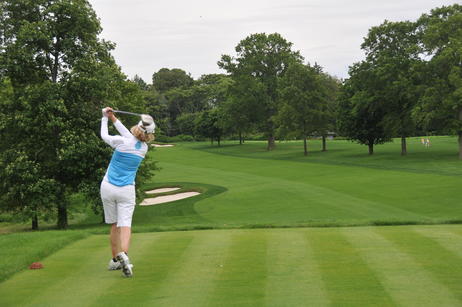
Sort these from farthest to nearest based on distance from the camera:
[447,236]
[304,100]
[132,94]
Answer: [304,100] → [132,94] → [447,236]

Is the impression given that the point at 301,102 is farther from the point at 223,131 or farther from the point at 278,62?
the point at 223,131

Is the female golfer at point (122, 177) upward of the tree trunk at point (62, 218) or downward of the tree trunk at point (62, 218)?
upward

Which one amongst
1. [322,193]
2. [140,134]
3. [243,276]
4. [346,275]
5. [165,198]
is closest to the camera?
[346,275]

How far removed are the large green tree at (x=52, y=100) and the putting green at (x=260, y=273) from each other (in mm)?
11255

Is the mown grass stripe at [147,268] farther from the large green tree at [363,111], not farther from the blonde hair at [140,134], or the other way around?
the large green tree at [363,111]

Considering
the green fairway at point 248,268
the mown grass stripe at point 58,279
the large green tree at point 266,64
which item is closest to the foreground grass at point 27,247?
the green fairway at point 248,268

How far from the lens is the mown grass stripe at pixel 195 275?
5.98 metres

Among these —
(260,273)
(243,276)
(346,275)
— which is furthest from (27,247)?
(346,275)

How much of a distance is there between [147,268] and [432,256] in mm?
4059

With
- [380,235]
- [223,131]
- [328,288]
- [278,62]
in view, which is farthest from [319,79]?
[328,288]

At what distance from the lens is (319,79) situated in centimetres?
5891

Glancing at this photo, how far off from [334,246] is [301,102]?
5035 centimetres

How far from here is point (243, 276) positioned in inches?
275

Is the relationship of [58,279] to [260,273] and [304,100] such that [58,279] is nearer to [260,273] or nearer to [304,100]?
[260,273]
